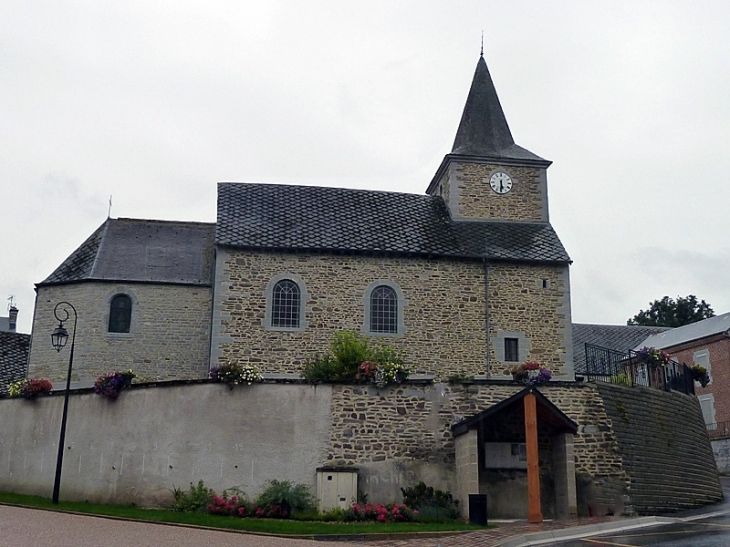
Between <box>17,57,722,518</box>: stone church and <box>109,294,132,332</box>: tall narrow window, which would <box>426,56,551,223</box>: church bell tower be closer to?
<box>17,57,722,518</box>: stone church

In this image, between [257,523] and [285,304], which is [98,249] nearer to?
[285,304]

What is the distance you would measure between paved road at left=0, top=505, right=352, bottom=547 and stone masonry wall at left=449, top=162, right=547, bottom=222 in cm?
1517

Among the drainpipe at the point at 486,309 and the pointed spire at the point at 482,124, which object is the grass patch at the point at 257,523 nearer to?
the drainpipe at the point at 486,309

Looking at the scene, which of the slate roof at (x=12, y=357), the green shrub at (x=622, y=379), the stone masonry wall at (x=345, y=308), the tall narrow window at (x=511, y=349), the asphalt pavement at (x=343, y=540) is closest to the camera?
the asphalt pavement at (x=343, y=540)

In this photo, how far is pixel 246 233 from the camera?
23750 millimetres

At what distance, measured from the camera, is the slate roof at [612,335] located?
43219mm

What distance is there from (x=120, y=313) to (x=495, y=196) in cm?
1276

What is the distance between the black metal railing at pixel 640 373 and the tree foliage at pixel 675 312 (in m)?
32.2

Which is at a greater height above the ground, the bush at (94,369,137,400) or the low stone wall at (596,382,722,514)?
the bush at (94,369,137,400)

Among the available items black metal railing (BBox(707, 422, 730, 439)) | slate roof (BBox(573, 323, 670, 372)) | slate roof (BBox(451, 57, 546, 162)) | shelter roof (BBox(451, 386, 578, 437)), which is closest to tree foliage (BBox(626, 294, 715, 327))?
slate roof (BBox(573, 323, 670, 372))

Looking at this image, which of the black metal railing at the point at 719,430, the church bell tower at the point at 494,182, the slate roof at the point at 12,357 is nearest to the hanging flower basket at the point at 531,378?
the church bell tower at the point at 494,182

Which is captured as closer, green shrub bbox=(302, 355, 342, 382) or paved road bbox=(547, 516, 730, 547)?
paved road bbox=(547, 516, 730, 547)

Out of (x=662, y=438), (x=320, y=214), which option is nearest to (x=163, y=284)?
(x=320, y=214)

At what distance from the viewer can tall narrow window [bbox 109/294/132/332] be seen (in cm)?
2384
